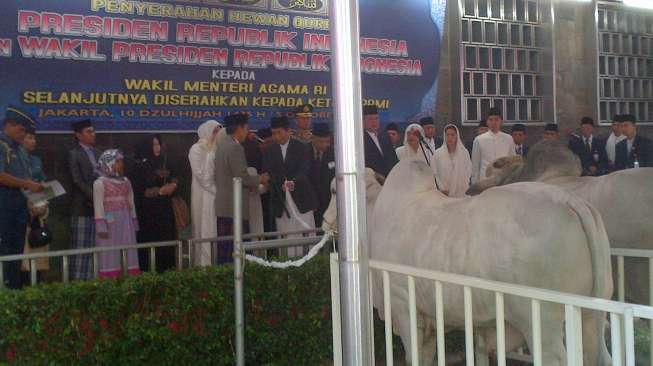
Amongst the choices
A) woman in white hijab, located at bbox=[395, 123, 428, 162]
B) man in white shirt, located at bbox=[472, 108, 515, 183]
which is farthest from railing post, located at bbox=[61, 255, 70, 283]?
man in white shirt, located at bbox=[472, 108, 515, 183]

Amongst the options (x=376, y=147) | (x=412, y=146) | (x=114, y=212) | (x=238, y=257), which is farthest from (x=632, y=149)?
(x=114, y=212)

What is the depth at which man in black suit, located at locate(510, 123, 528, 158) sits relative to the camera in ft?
16.4

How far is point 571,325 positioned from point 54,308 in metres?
3.27

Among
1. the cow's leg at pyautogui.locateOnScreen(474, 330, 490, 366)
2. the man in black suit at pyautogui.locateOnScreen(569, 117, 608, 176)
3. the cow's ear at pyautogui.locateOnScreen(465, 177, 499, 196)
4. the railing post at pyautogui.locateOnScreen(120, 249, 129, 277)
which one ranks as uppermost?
the man in black suit at pyautogui.locateOnScreen(569, 117, 608, 176)

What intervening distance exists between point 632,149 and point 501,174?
0.89 m

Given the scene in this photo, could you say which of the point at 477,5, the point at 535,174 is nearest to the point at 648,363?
the point at 535,174

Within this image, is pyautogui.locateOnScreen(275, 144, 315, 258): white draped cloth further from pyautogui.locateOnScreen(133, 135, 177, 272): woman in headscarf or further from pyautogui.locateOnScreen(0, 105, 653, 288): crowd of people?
pyautogui.locateOnScreen(133, 135, 177, 272): woman in headscarf

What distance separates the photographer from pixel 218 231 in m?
5.95

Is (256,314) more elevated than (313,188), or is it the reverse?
(313,188)

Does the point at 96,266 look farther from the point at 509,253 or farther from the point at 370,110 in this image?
the point at 509,253

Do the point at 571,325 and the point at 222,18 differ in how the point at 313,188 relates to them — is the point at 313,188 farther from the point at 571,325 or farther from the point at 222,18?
the point at 571,325

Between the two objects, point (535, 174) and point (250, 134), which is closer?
point (535, 174)

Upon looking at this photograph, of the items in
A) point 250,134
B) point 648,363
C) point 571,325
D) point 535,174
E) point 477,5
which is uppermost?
point 477,5

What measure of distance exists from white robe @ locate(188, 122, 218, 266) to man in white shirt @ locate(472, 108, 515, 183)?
2.12 metres
